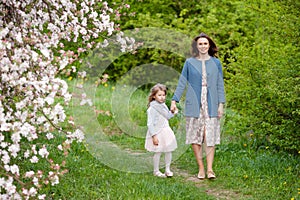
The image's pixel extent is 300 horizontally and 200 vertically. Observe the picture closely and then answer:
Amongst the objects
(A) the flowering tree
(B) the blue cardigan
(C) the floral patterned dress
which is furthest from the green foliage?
(A) the flowering tree

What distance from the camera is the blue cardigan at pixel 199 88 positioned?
5.21 metres

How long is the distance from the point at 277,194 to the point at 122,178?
5.18 ft

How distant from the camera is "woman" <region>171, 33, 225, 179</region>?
522 cm

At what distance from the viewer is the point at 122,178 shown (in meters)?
5.12

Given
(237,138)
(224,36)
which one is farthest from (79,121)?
(224,36)

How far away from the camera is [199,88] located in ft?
17.1

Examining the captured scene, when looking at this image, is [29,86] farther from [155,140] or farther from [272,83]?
[272,83]

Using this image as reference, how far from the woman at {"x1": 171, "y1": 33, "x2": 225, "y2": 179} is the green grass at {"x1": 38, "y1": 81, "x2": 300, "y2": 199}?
0.35m

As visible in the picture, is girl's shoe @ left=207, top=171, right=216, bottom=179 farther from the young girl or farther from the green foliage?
the green foliage

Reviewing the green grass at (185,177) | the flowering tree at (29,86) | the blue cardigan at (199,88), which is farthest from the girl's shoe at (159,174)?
the flowering tree at (29,86)

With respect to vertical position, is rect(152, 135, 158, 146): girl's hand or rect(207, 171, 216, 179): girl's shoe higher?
rect(152, 135, 158, 146): girl's hand

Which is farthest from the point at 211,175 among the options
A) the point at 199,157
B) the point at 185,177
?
the point at 185,177

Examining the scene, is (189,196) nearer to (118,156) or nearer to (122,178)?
(122,178)

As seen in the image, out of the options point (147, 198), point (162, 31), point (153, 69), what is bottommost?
point (147, 198)
